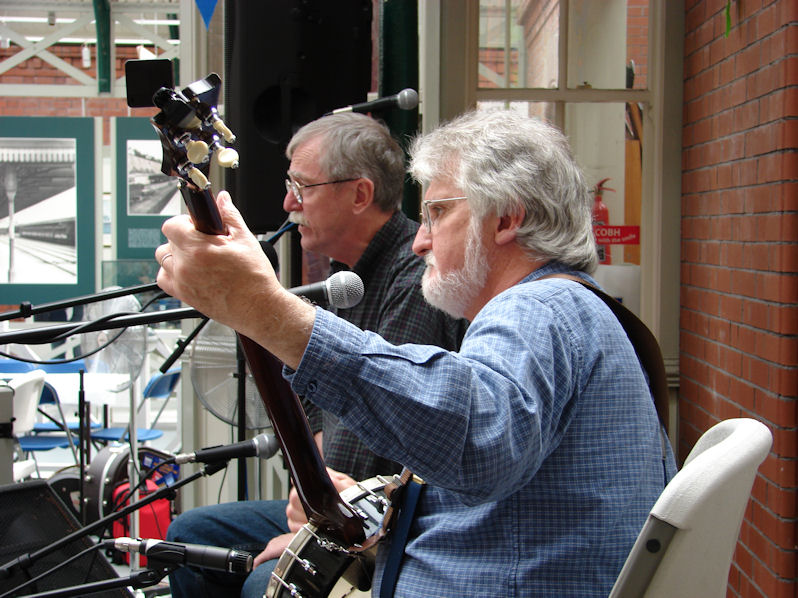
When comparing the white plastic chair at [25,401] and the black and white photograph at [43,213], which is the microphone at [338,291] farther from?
the black and white photograph at [43,213]

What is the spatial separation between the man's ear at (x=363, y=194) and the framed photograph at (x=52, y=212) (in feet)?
15.1

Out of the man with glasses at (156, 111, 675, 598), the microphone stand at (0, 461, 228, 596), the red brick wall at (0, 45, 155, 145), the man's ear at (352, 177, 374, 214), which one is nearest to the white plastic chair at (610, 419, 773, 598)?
the man with glasses at (156, 111, 675, 598)

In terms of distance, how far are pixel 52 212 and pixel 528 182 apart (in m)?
5.91

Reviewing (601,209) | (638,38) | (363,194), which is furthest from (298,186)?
(638,38)

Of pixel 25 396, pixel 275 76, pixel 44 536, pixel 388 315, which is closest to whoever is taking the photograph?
pixel 44 536

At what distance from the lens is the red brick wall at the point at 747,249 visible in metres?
1.99

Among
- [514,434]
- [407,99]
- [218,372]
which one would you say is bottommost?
[218,372]

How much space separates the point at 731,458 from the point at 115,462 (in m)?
3.46

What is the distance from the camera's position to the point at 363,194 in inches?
90.9

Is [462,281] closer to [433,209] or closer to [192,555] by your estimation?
[433,209]

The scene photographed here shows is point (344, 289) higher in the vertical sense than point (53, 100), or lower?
lower

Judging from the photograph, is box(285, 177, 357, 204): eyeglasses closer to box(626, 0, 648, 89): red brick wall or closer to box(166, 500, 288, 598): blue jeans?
box(166, 500, 288, 598): blue jeans

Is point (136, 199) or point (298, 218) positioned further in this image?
point (136, 199)

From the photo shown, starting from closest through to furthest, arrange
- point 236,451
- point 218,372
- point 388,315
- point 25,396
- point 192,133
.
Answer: point 192,133
point 236,451
point 388,315
point 218,372
point 25,396
